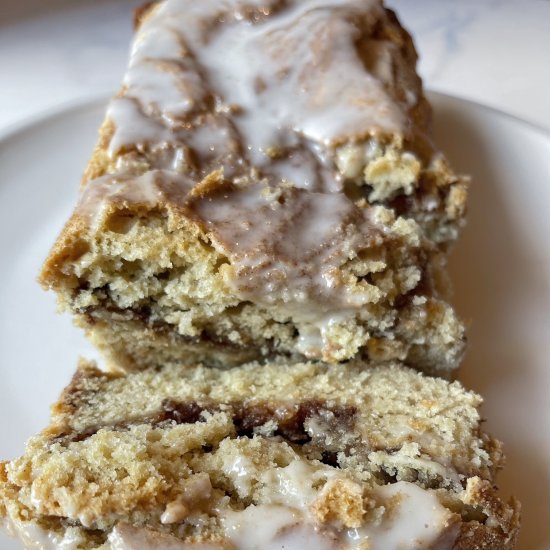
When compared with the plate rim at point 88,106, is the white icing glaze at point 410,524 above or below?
below

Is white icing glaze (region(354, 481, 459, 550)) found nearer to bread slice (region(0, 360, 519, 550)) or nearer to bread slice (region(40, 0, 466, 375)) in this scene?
bread slice (region(0, 360, 519, 550))

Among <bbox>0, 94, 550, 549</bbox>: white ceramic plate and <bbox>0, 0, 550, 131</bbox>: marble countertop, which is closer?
<bbox>0, 94, 550, 549</bbox>: white ceramic plate

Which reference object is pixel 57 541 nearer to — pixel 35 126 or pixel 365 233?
pixel 365 233

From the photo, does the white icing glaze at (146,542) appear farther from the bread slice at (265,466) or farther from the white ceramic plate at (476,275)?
the white ceramic plate at (476,275)

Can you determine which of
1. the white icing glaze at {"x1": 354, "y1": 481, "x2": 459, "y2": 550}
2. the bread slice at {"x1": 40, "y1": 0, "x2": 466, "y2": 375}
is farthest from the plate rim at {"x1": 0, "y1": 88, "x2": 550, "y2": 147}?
the white icing glaze at {"x1": 354, "y1": 481, "x2": 459, "y2": 550}

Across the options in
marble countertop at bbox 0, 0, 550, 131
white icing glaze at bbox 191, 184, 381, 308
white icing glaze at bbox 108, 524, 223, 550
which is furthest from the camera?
marble countertop at bbox 0, 0, 550, 131

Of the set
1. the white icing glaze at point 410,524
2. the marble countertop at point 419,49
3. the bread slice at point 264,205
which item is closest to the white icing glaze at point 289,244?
the bread slice at point 264,205
